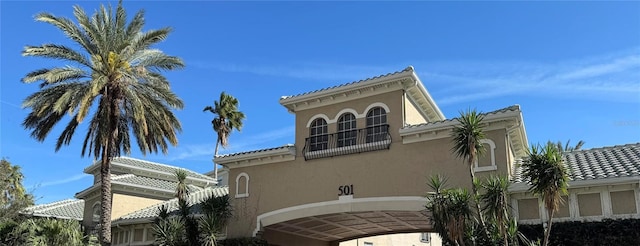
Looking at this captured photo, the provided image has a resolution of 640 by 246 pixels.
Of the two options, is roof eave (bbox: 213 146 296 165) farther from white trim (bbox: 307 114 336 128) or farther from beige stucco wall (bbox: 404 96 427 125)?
beige stucco wall (bbox: 404 96 427 125)

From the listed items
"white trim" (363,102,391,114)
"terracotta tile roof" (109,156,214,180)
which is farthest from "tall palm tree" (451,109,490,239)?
"terracotta tile roof" (109,156,214,180)

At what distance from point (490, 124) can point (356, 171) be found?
18.6 ft

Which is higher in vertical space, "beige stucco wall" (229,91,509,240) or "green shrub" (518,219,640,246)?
"beige stucco wall" (229,91,509,240)

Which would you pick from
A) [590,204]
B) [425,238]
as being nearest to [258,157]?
[590,204]

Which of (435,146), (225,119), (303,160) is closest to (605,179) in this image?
(435,146)

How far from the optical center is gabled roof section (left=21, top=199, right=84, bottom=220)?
38.2 m

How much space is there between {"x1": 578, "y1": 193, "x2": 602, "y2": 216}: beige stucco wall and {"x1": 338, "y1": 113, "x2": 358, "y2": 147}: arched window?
355 inches

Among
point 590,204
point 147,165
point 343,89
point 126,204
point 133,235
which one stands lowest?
point 133,235

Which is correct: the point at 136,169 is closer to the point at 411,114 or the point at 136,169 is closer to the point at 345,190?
the point at 345,190

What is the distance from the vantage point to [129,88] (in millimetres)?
27750

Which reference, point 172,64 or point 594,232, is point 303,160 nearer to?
point 172,64

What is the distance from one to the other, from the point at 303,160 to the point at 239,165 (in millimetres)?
3596

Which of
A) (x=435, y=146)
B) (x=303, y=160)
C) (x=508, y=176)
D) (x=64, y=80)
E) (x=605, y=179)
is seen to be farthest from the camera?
(x=64, y=80)

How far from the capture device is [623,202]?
1923cm
